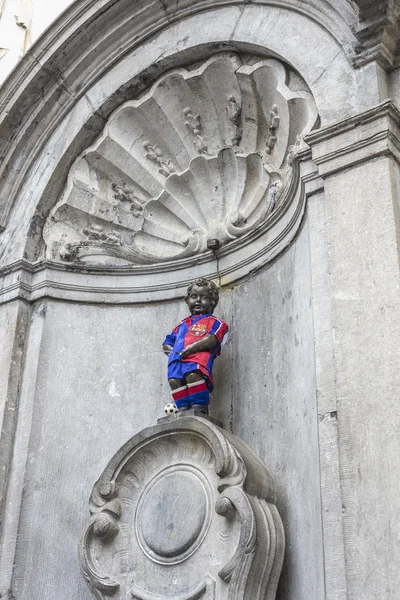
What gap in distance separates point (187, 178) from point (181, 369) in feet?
5.38

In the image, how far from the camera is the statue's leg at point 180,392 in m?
4.66

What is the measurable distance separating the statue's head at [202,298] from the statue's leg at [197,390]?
1.46ft

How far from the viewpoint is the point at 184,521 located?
4.19m

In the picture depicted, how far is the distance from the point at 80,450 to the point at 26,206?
73.5 inches

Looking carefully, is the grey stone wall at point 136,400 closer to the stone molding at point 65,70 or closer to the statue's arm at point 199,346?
the statue's arm at point 199,346

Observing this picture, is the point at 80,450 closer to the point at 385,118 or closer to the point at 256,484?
the point at 256,484

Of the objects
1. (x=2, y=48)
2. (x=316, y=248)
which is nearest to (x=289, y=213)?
(x=316, y=248)

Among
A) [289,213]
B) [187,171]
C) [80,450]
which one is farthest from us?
[187,171]

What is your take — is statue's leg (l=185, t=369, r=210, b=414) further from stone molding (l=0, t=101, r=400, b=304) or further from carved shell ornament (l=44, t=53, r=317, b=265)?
carved shell ornament (l=44, t=53, r=317, b=265)

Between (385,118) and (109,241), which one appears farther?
(109,241)

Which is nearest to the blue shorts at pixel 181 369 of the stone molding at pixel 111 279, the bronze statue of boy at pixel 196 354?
the bronze statue of boy at pixel 196 354

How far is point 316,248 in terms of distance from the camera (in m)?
4.17

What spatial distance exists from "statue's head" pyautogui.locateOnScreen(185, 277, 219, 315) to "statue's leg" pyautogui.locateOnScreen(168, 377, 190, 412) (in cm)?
47

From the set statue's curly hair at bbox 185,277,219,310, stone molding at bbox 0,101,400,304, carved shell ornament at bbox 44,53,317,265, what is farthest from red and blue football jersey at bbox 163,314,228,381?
carved shell ornament at bbox 44,53,317,265
